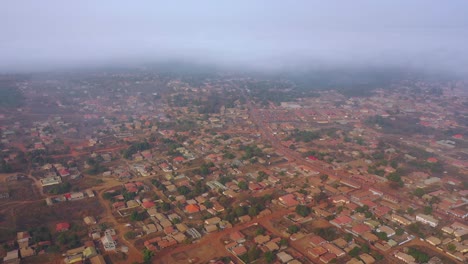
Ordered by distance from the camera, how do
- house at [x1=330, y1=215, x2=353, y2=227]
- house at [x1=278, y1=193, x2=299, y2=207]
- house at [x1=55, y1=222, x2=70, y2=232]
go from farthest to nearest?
house at [x1=278, y1=193, x2=299, y2=207], house at [x1=330, y1=215, x2=353, y2=227], house at [x1=55, y1=222, x2=70, y2=232]

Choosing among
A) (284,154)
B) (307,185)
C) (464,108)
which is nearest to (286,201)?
(307,185)

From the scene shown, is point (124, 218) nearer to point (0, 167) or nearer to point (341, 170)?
point (0, 167)

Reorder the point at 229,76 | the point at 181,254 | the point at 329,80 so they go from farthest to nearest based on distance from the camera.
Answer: the point at 229,76 → the point at 329,80 → the point at 181,254

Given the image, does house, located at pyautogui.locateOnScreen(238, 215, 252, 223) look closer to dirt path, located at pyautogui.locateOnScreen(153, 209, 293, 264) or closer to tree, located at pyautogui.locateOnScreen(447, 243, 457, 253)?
dirt path, located at pyautogui.locateOnScreen(153, 209, 293, 264)

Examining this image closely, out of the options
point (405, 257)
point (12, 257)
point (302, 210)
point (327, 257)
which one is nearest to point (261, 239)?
point (327, 257)

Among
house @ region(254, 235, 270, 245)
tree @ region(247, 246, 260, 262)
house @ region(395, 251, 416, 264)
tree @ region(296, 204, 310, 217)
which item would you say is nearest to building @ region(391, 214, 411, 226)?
house @ region(395, 251, 416, 264)

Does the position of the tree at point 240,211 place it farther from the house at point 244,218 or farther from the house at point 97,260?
the house at point 97,260
